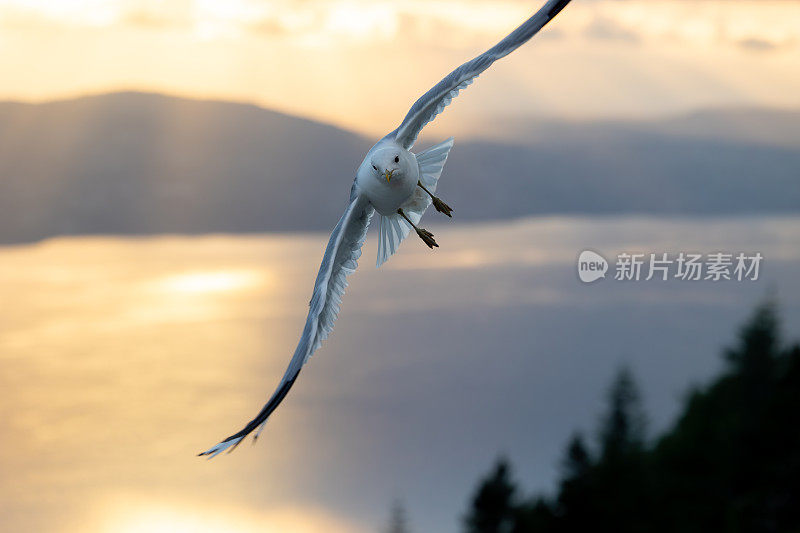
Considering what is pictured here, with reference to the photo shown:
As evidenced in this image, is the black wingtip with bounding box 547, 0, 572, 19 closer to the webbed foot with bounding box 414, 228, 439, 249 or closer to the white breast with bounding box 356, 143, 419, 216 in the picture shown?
the white breast with bounding box 356, 143, 419, 216

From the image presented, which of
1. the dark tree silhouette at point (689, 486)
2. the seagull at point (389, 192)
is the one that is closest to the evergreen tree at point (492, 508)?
the dark tree silhouette at point (689, 486)

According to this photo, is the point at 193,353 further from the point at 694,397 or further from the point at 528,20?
the point at 528,20

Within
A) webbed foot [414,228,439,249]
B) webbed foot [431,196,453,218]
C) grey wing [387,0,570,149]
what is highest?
grey wing [387,0,570,149]

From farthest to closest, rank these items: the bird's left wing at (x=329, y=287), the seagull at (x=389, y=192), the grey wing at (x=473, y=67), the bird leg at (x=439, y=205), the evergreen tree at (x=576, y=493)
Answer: the evergreen tree at (x=576, y=493)
the bird leg at (x=439, y=205)
the grey wing at (x=473, y=67)
the seagull at (x=389, y=192)
the bird's left wing at (x=329, y=287)

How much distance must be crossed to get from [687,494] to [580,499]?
13.2 ft

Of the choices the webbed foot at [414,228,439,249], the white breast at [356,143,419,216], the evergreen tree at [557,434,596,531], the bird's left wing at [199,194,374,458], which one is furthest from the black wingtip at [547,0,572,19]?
the evergreen tree at [557,434,596,531]

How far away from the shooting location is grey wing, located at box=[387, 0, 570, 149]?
7453 mm

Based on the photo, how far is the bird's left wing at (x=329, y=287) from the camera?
6.31 m

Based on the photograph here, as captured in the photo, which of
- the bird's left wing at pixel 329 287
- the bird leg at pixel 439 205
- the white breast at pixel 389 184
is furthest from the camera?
the bird leg at pixel 439 205

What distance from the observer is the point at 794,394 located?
21.2 metres

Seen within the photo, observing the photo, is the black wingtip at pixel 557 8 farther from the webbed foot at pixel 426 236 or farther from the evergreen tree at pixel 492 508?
the evergreen tree at pixel 492 508

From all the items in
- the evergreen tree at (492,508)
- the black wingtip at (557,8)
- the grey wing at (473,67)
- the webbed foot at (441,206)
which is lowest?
the evergreen tree at (492,508)

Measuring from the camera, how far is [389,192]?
716cm

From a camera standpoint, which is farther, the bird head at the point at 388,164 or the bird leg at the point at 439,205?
the bird leg at the point at 439,205
